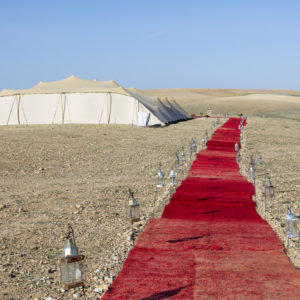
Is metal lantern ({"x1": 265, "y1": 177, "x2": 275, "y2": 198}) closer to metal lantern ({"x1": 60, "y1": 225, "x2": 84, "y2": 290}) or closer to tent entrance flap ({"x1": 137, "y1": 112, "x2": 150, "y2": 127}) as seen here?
metal lantern ({"x1": 60, "y1": 225, "x2": 84, "y2": 290})

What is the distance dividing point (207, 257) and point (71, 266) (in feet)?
8.43

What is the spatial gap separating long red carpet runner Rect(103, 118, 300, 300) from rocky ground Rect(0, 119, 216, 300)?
0.40m

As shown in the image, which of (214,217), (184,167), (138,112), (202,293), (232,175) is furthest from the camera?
(138,112)

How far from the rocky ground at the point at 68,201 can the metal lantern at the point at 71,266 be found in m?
0.54

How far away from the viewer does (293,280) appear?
23.1ft

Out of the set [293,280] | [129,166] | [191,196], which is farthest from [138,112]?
[293,280]

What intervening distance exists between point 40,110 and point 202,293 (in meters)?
32.1

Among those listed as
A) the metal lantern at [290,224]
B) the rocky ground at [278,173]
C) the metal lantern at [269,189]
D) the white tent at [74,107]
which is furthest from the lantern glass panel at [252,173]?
the white tent at [74,107]

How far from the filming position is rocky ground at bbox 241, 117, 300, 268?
1063 cm

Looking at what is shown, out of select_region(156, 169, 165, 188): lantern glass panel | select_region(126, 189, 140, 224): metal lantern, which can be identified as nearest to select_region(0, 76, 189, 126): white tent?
select_region(156, 169, 165, 188): lantern glass panel

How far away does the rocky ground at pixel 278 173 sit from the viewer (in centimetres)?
1063

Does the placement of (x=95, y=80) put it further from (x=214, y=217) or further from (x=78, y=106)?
(x=214, y=217)

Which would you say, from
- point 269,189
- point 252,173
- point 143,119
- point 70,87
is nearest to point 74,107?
point 70,87

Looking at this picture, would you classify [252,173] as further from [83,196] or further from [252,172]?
[83,196]
